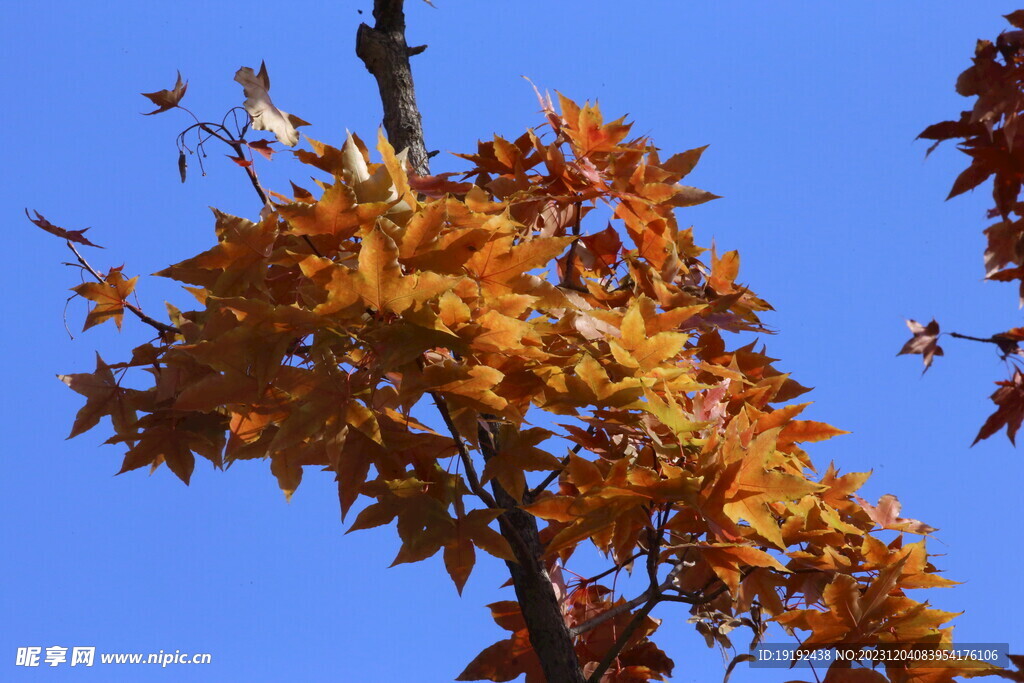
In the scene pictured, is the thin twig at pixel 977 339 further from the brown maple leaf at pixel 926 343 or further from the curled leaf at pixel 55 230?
the curled leaf at pixel 55 230

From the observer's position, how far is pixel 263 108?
5.04 feet

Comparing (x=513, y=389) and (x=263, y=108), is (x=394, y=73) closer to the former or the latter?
(x=263, y=108)

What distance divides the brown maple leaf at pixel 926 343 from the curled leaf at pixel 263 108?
51.5 inches

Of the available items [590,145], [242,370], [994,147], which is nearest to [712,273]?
[590,145]

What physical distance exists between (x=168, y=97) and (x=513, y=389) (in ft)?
2.81

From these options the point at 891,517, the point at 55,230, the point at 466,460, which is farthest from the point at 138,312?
the point at 891,517

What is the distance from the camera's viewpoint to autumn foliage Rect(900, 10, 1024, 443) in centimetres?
166

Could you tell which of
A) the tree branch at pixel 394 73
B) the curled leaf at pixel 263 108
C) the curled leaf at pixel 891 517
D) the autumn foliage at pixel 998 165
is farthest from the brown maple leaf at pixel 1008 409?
the curled leaf at pixel 263 108

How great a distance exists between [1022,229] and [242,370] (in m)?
1.63

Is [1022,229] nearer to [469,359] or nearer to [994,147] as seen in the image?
[994,147]

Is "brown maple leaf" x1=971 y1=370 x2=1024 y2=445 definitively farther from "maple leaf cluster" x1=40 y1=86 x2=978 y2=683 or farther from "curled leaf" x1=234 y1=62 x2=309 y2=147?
"curled leaf" x1=234 y1=62 x2=309 y2=147

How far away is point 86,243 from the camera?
60.7 inches

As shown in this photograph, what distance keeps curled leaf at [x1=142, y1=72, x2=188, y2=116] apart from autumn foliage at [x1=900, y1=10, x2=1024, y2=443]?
1.47 metres

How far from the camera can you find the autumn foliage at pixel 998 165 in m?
1.66
